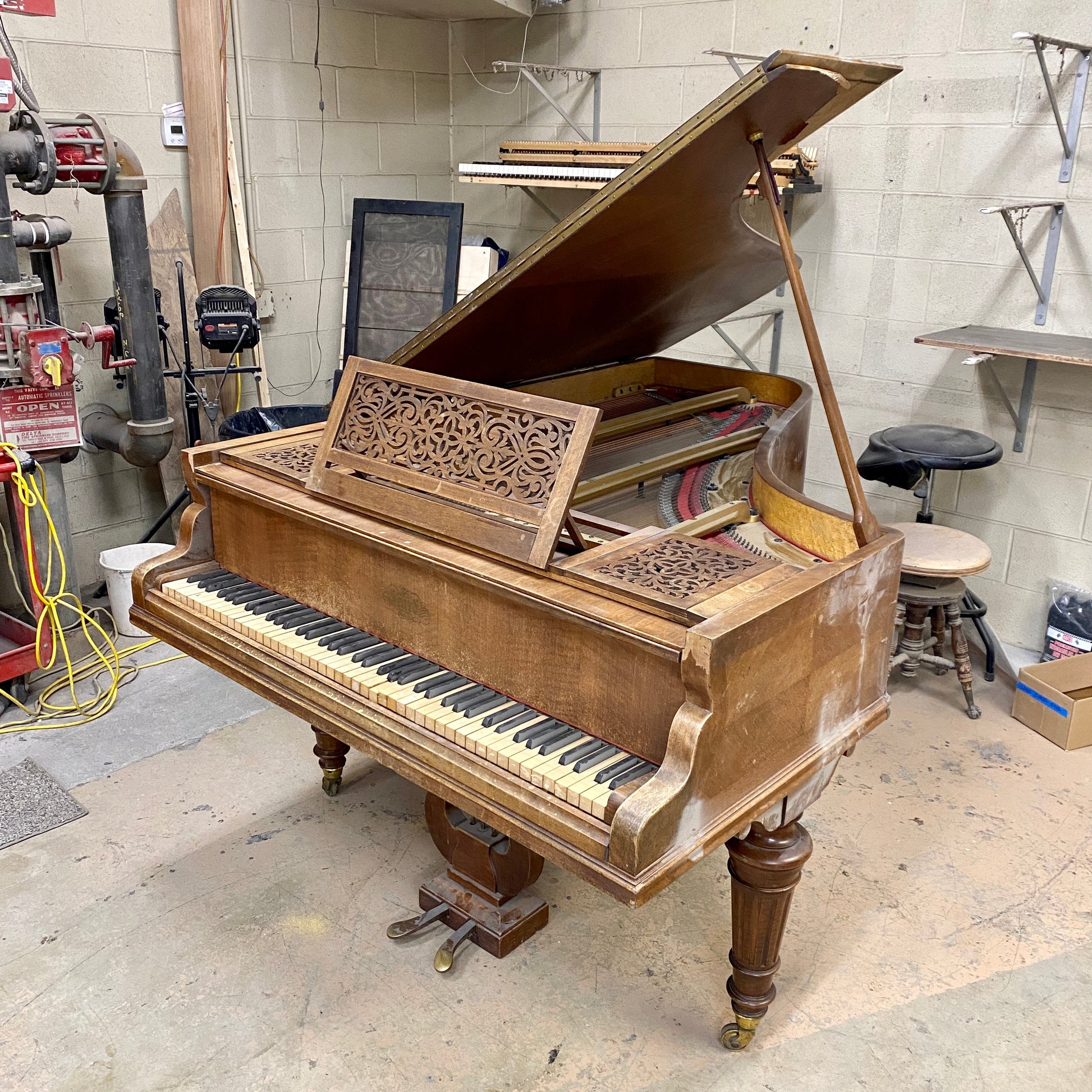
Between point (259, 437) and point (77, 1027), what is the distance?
4.25 feet

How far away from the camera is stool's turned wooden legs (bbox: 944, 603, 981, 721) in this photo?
131 inches

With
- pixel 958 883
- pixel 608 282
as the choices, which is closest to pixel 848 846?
pixel 958 883

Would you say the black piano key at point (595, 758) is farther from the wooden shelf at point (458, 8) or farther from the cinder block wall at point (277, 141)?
the wooden shelf at point (458, 8)

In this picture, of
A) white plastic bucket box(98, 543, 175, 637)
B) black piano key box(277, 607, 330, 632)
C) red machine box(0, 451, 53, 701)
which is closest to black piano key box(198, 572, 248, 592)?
black piano key box(277, 607, 330, 632)

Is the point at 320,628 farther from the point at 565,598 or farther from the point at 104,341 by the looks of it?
the point at 104,341

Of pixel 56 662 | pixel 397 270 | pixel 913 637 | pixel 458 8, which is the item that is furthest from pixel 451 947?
pixel 458 8

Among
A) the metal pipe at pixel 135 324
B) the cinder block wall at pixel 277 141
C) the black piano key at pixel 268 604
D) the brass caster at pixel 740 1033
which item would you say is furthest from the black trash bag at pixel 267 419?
the brass caster at pixel 740 1033

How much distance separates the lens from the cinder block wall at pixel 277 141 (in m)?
3.66

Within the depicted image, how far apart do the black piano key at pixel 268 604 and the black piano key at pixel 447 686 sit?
484 millimetres

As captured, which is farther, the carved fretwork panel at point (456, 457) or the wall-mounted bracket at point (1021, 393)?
the wall-mounted bracket at point (1021, 393)

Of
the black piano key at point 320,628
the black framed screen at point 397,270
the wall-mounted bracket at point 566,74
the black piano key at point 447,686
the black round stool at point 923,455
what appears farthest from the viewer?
the black framed screen at point 397,270

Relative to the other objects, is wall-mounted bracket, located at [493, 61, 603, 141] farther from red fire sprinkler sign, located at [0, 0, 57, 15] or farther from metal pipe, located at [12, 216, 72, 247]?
metal pipe, located at [12, 216, 72, 247]

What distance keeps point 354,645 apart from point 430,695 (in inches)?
10.1

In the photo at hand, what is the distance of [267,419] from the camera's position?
3.96m
